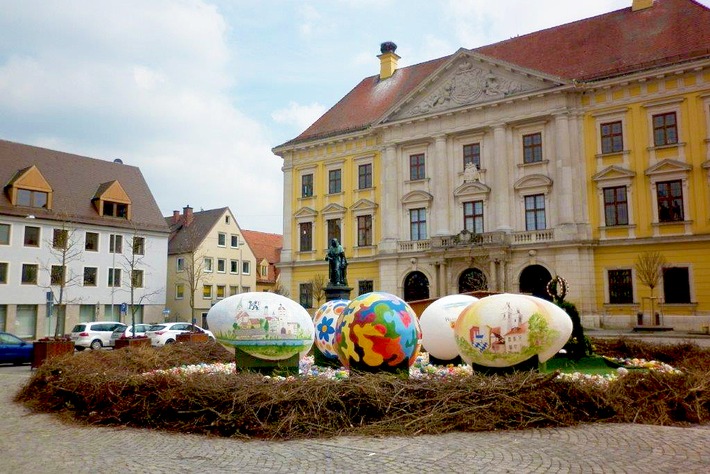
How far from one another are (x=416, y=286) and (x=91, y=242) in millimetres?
24663

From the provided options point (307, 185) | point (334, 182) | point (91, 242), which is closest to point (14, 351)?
point (91, 242)

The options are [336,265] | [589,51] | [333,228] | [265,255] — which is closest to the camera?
[336,265]

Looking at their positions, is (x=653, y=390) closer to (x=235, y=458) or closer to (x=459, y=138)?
(x=235, y=458)

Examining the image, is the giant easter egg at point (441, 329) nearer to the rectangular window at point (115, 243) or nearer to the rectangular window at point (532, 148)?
the rectangular window at point (532, 148)

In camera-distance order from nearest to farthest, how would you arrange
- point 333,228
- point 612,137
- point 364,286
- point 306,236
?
1. point 612,137
2. point 364,286
3. point 333,228
4. point 306,236

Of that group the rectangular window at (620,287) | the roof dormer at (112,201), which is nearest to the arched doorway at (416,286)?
the rectangular window at (620,287)

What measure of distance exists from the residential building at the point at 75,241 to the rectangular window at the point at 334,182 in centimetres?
1405

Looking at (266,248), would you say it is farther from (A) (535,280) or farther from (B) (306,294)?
(A) (535,280)

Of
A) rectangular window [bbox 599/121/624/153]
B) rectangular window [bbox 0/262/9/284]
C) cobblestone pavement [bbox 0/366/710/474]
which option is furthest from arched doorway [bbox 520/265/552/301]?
rectangular window [bbox 0/262/9/284]

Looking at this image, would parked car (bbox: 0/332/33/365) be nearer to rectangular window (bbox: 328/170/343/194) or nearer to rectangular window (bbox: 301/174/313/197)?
rectangular window (bbox: 328/170/343/194)

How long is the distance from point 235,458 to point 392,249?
34837mm

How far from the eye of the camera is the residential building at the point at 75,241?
42781mm

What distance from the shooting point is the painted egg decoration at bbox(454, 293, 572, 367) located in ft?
32.9

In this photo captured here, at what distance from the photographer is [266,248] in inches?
2832
